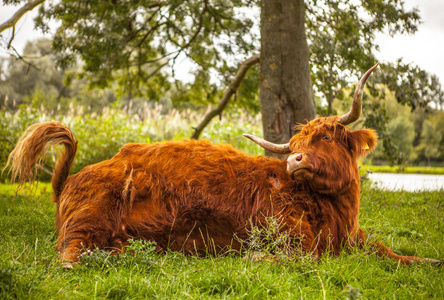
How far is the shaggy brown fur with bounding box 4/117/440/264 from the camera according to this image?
3.31m

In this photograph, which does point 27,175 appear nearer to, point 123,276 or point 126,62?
point 123,276

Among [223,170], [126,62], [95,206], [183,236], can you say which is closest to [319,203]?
[223,170]

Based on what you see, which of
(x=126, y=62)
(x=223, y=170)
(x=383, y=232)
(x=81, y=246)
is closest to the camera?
(x=81, y=246)

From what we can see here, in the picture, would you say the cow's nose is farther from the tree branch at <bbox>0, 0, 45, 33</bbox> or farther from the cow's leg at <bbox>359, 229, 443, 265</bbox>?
the tree branch at <bbox>0, 0, 45, 33</bbox>

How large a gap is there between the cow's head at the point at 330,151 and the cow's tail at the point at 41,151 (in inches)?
80.1

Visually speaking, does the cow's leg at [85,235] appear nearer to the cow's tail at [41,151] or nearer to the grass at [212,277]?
the grass at [212,277]

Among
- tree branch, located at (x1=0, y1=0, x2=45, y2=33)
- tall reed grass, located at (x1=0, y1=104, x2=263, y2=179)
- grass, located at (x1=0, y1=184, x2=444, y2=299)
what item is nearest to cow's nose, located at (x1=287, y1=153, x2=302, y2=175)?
grass, located at (x1=0, y1=184, x2=444, y2=299)

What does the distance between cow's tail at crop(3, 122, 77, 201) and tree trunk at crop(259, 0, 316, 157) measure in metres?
2.70

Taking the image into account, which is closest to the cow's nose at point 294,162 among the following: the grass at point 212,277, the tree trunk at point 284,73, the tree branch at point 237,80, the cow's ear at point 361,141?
the cow's ear at point 361,141

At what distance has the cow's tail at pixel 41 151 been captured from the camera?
339cm

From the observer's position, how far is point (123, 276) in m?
2.62

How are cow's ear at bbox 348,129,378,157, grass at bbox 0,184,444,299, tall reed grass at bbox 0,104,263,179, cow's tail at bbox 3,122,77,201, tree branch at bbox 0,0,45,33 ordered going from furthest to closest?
tall reed grass at bbox 0,104,263,179 → tree branch at bbox 0,0,45,33 → cow's ear at bbox 348,129,378,157 → cow's tail at bbox 3,122,77,201 → grass at bbox 0,184,444,299

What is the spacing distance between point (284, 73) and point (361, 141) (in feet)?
6.79

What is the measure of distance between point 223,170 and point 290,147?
2.15 feet
